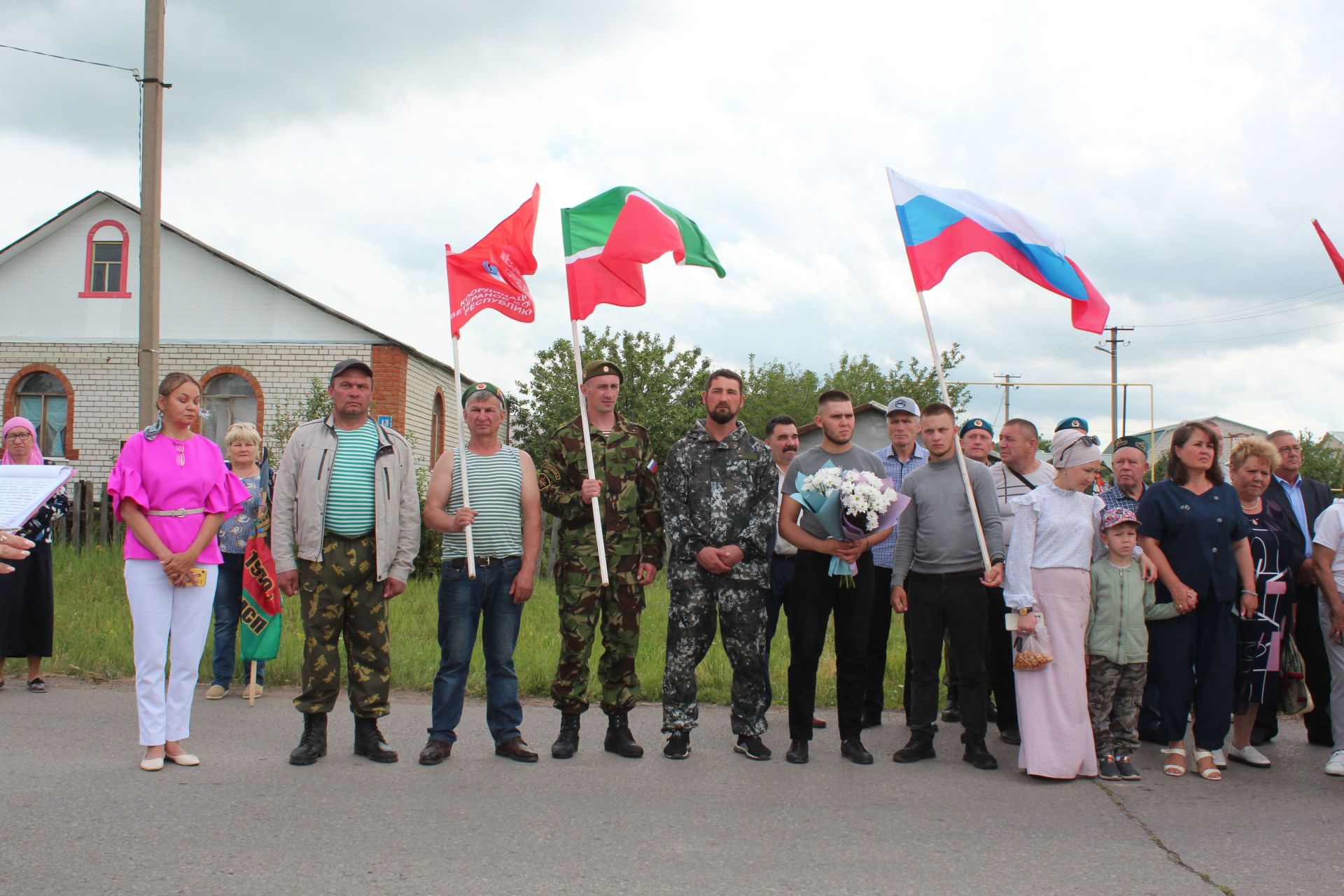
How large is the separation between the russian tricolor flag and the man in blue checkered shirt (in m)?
1.01

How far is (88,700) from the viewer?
7.41 meters

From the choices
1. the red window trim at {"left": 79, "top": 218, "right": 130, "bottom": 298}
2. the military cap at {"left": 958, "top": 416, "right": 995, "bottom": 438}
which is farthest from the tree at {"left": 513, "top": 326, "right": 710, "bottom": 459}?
the military cap at {"left": 958, "top": 416, "right": 995, "bottom": 438}

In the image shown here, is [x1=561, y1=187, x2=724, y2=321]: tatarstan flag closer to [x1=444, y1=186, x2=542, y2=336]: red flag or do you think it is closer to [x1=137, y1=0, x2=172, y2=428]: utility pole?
[x1=444, y1=186, x2=542, y2=336]: red flag

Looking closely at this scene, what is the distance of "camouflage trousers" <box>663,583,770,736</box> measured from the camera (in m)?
6.14

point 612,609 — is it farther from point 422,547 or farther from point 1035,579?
point 422,547

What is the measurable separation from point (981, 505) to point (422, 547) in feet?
32.5

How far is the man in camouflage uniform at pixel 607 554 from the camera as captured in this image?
613 centimetres

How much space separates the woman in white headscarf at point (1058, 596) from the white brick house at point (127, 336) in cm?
1861

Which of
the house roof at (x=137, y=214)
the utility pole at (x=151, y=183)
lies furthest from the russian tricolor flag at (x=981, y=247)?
the house roof at (x=137, y=214)

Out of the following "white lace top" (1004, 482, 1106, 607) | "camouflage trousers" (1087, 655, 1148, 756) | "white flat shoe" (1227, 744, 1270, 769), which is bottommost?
"white flat shoe" (1227, 744, 1270, 769)

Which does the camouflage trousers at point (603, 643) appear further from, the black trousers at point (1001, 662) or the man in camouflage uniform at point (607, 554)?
the black trousers at point (1001, 662)

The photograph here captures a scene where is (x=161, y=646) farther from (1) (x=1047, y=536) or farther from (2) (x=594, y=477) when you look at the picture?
(1) (x=1047, y=536)

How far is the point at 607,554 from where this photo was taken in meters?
6.21

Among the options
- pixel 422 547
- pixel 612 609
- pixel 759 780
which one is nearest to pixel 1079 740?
pixel 759 780
